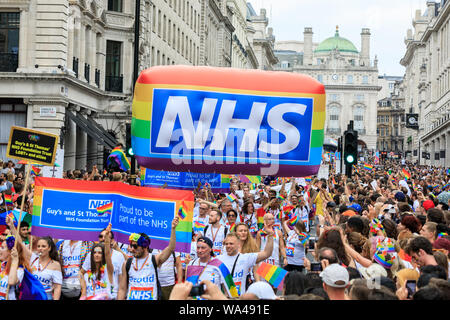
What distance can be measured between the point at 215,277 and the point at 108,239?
59.3 inches

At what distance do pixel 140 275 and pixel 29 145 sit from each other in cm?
328

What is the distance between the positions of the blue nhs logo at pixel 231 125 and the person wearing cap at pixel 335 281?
3.24 metres

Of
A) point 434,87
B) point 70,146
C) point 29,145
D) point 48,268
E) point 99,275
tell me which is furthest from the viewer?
point 434,87

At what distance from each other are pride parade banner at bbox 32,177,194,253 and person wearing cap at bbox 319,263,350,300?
3235 millimetres

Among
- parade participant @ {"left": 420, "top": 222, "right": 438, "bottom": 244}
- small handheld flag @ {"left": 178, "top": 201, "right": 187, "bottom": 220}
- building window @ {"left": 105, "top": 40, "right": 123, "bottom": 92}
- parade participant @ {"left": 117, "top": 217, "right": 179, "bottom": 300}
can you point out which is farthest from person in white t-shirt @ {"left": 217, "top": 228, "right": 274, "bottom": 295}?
building window @ {"left": 105, "top": 40, "right": 123, "bottom": 92}

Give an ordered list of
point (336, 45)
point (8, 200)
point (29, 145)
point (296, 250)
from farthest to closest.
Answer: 1. point (336, 45)
2. point (8, 200)
3. point (296, 250)
4. point (29, 145)

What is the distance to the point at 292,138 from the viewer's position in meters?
9.03

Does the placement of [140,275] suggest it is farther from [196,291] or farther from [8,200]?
[8,200]

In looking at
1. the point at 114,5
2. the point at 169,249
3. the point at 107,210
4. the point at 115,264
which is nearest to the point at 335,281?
the point at 169,249

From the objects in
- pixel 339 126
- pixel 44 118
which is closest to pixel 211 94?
pixel 44 118

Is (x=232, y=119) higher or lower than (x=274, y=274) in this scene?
higher

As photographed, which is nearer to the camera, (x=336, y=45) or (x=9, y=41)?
(x=9, y=41)

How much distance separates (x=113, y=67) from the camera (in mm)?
37656

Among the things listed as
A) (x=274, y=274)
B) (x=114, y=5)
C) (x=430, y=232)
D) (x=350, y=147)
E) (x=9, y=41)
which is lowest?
(x=274, y=274)
